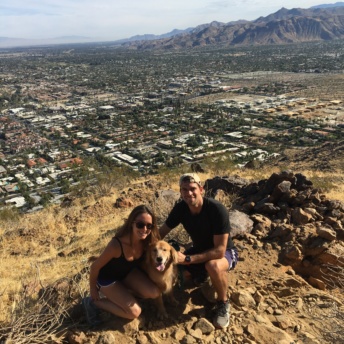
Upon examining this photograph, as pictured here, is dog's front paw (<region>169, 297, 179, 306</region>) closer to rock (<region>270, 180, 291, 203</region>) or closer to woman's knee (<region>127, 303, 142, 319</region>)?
woman's knee (<region>127, 303, 142, 319</region>)

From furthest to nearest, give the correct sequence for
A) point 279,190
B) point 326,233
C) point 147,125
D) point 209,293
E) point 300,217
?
point 147,125, point 279,190, point 300,217, point 326,233, point 209,293

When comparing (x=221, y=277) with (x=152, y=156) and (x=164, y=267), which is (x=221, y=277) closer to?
(x=164, y=267)

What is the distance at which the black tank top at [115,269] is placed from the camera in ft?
10.4

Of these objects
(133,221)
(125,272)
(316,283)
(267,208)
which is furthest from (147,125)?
(133,221)

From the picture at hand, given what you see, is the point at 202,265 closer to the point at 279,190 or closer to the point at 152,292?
the point at 152,292

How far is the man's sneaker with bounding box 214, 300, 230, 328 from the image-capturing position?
3.18 m

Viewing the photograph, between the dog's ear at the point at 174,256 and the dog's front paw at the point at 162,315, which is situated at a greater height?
the dog's ear at the point at 174,256

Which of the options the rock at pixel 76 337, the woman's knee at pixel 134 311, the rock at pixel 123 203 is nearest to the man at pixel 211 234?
the woman's knee at pixel 134 311

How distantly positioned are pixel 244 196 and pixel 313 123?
33831 mm

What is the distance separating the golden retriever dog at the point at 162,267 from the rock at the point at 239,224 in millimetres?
1717

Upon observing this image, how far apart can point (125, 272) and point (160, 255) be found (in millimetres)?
449

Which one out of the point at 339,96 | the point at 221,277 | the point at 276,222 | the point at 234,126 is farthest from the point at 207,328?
the point at 339,96

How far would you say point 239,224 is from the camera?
4984 mm

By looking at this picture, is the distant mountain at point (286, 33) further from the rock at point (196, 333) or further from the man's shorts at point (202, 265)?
the rock at point (196, 333)
